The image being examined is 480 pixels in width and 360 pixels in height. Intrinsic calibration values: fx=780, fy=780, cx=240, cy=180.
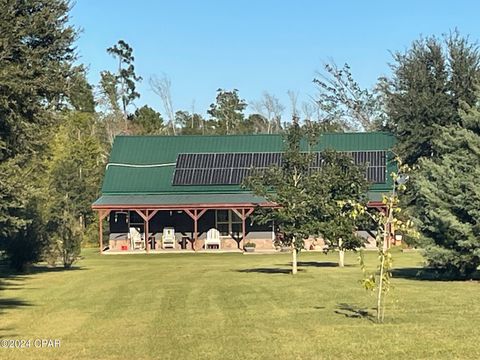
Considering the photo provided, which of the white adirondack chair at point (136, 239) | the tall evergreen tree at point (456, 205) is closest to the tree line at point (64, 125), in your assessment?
the tall evergreen tree at point (456, 205)

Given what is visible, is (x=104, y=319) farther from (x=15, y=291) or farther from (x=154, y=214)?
(x=154, y=214)

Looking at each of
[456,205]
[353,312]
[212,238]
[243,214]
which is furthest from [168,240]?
[353,312]

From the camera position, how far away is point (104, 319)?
529 inches

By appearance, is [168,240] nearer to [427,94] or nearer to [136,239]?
[136,239]

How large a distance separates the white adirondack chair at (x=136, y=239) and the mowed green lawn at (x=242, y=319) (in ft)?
79.1

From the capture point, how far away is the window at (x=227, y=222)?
4609 centimetres

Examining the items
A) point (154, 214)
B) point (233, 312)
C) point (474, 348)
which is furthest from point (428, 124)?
point (474, 348)

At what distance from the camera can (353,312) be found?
13383 millimetres

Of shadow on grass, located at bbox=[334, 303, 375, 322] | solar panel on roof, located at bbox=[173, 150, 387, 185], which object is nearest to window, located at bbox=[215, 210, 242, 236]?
solar panel on roof, located at bbox=[173, 150, 387, 185]

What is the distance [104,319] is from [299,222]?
1121cm

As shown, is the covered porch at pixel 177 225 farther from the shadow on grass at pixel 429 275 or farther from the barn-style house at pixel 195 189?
the shadow on grass at pixel 429 275

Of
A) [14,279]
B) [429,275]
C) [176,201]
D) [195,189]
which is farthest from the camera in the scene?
[195,189]

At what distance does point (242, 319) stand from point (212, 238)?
3270 centimetres

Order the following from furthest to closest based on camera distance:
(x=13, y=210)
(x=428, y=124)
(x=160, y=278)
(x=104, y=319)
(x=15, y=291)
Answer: (x=428, y=124), (x=13, y=210), (x=160, y=278), (x=15, y=291), (x=104, y=319)
